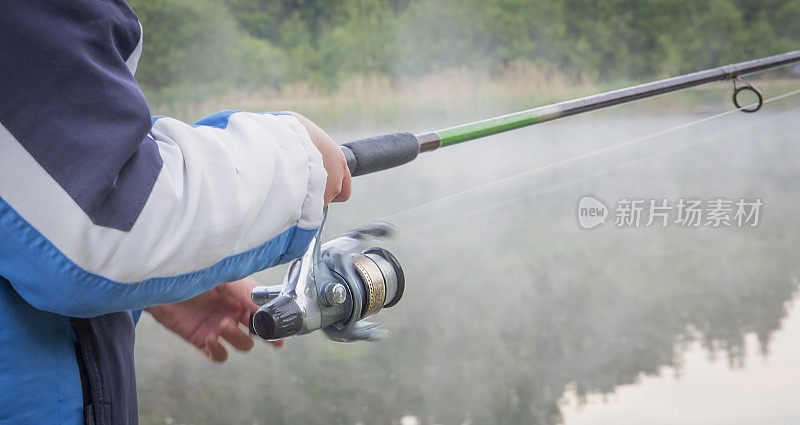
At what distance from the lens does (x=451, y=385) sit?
5.54 meters

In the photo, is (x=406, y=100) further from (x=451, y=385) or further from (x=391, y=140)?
(x=391, y=140)

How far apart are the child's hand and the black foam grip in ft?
0.36

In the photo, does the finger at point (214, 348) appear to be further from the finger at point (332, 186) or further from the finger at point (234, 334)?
the finger at point (332, 186)

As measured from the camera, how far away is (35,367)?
26.6 inches

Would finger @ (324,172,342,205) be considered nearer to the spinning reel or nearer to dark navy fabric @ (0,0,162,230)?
the spinning reel

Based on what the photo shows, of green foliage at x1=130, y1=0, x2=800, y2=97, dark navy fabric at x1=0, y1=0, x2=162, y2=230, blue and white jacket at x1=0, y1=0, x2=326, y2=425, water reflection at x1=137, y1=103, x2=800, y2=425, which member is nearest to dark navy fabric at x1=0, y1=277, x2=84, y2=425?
A: blue and white jacket at x1=0, y1=0, x2=326, y2=425

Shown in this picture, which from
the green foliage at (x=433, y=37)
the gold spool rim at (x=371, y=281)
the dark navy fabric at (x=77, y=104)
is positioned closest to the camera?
the dark navy fabric at (x=77, y=104)

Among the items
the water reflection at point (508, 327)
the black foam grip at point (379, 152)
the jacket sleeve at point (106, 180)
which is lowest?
the water reflection at point (508, 327)

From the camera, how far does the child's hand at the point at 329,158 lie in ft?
2.46

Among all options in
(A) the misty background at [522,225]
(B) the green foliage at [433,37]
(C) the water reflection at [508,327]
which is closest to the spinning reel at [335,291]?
(A) the misty background at [522,225]

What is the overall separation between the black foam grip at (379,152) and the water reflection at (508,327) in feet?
13.1

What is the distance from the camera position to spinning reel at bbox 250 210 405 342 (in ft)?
2.70

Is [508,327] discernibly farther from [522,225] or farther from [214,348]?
[214,348]

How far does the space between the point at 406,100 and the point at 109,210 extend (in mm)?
6511
